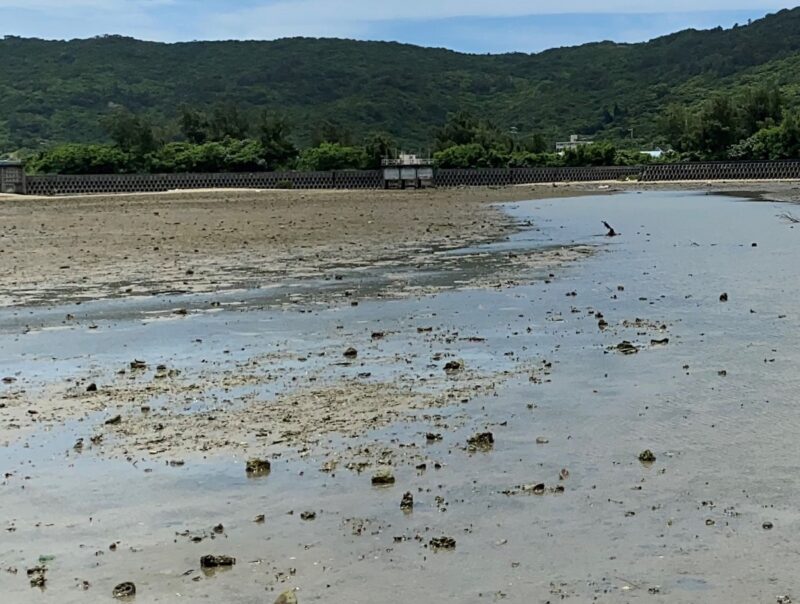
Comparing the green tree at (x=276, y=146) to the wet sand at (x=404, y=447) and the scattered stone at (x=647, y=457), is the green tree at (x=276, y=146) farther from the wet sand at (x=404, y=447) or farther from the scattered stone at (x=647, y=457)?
the scattered stone at (x=647, y=457)

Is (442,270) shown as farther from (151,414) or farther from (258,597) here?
(258,597)

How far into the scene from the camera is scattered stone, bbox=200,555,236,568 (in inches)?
349

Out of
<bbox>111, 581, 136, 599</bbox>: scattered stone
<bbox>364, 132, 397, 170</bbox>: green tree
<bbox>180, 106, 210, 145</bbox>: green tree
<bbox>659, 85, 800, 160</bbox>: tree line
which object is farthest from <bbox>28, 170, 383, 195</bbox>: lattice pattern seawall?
<bbox>111, 581, 136, 599</bbox>: scattered stone

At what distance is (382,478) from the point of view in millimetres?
10930

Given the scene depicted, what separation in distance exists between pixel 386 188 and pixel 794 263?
317 feet

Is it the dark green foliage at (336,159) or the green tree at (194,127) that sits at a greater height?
the green tree at (194,127)

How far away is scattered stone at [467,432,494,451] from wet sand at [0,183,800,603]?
76 mm

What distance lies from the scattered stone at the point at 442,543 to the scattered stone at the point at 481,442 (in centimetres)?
281

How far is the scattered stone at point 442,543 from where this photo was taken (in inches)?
363

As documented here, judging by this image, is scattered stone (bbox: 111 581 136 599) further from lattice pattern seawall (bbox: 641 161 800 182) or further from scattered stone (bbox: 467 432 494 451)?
lattice pattern seawall (bbox: 641 161 800 182)

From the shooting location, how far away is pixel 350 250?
38.9 meters

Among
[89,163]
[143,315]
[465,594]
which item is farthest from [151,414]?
[89,163]

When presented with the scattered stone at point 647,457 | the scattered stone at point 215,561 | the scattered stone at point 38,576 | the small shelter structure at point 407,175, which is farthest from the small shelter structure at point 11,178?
the scattered stone at point 215,561

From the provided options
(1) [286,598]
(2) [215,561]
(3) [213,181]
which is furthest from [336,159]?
(1) [286,598]
